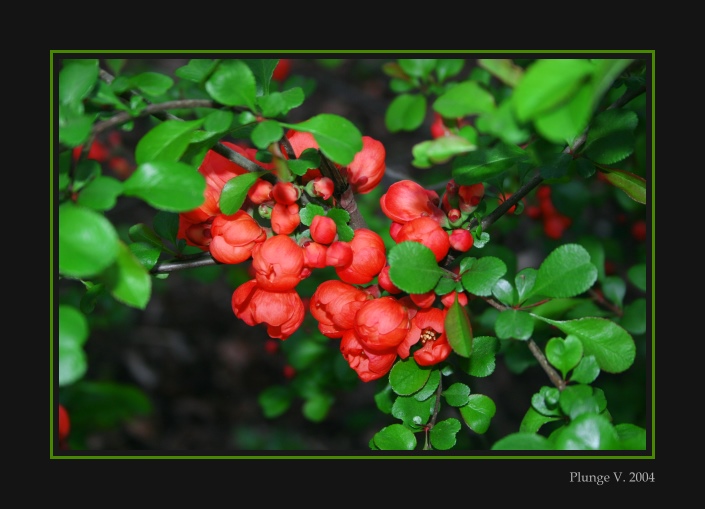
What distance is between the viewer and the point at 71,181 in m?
0.91

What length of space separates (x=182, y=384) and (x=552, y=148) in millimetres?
2621

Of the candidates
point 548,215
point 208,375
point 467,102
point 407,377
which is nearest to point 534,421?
point 407,377

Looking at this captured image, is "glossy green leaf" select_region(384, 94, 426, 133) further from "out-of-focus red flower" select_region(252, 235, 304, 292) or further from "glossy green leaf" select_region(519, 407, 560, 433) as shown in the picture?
"glossy green leaf" select_region(519, 407, 560, 433)

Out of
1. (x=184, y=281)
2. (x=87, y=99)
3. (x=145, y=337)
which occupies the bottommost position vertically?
(x=145, y=337)

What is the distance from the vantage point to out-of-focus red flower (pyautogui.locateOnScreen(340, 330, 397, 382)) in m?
1.11

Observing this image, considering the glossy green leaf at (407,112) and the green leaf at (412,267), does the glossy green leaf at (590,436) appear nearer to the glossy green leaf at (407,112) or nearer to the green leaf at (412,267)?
the green leaf at (412,267)

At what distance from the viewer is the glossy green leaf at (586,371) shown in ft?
3.35

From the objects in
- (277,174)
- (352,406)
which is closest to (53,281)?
(277,174)

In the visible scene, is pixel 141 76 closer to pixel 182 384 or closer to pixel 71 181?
pixel 71 181

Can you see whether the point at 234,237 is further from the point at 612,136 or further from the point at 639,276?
the point at 639,276

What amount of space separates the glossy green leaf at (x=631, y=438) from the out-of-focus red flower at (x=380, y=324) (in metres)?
0.38

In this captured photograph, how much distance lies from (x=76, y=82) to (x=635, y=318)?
1.41 m

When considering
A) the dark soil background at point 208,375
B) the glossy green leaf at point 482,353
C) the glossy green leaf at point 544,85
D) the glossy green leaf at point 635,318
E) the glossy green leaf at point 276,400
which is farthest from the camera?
the dark soil background at point 208,375

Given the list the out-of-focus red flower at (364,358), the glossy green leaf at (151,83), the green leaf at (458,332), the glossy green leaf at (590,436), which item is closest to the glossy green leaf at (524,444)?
the glossy green leaf at (590,436)
